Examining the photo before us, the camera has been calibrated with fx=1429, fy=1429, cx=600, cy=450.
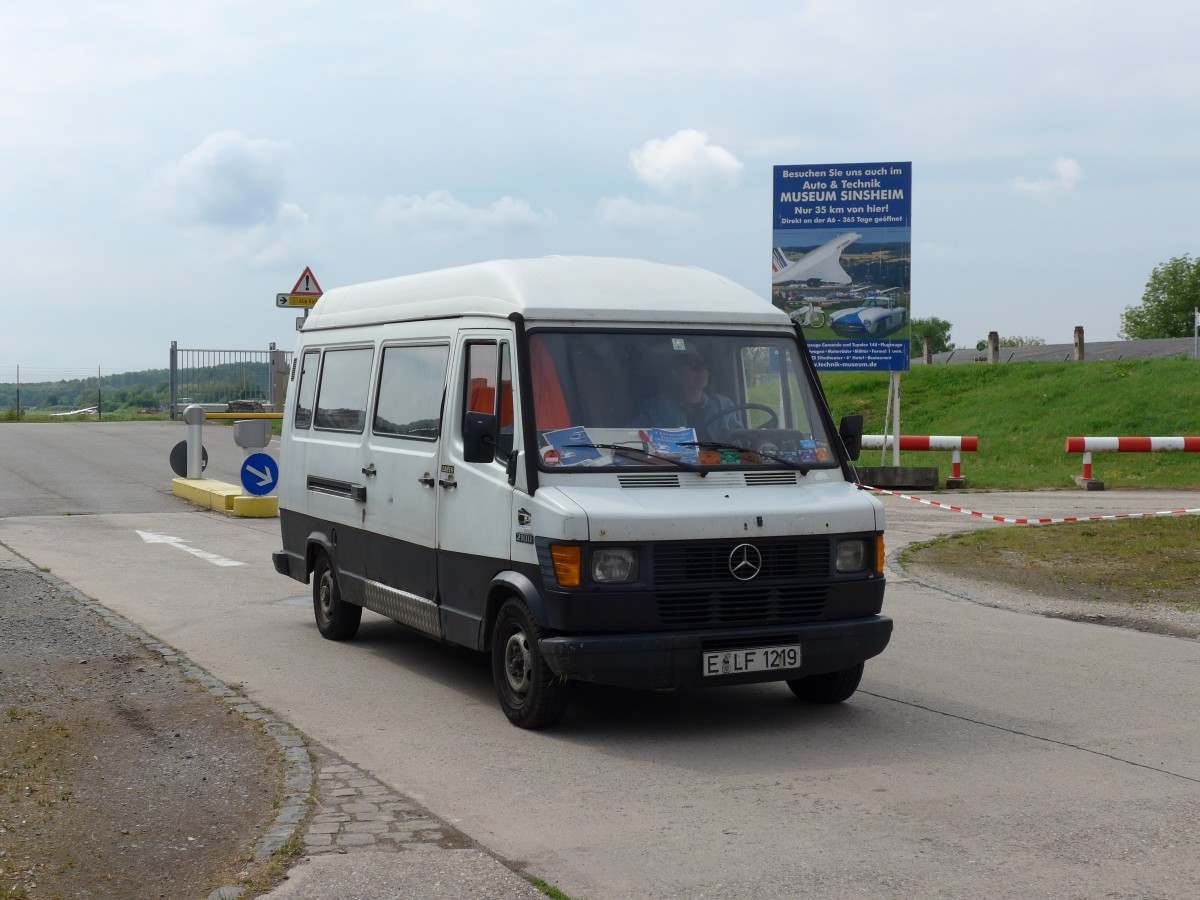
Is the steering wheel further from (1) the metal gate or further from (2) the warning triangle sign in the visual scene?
(1) the metal gate

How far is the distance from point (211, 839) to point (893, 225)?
68.0 ft

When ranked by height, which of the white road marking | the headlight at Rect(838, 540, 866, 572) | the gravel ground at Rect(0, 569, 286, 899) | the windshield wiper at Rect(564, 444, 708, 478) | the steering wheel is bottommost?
the white road marking

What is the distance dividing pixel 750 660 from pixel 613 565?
0.86 m

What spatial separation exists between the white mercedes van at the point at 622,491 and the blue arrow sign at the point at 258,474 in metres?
8.97

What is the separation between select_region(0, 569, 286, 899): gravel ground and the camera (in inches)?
202

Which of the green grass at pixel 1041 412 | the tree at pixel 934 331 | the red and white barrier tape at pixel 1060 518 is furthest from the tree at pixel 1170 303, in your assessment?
the red and white barrier tape at pixel 1060 518

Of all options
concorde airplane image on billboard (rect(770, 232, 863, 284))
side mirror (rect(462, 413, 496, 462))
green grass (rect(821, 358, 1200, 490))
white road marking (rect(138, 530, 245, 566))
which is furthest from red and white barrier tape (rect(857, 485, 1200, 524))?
side mirror (rect(462, 413, 496, 462))

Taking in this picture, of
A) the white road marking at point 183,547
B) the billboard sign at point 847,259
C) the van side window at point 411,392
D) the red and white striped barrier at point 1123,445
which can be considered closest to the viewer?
the van side window at point 411,392

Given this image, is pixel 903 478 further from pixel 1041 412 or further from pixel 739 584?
pixel 739 584

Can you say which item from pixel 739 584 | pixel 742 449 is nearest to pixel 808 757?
pixel 739 584

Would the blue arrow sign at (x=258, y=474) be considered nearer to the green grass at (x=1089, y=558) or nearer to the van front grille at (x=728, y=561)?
the green grass at (x=1089, y=558)

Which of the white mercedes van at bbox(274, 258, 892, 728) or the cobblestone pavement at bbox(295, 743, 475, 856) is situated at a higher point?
the white mercedes van at bbox(274, 258, 892, 728)

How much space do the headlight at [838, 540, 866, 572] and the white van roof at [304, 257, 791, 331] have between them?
142 centimetres

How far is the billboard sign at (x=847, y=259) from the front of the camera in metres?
24.4
